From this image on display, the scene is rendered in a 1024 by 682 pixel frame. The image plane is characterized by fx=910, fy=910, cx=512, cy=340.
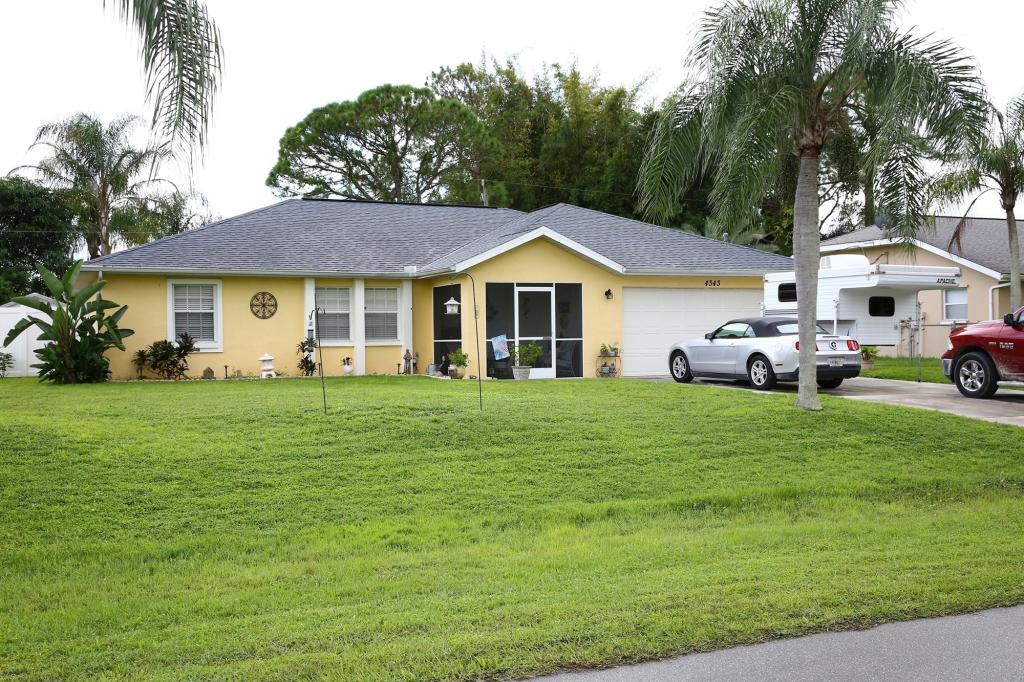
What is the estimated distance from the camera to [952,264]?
96.8 feet

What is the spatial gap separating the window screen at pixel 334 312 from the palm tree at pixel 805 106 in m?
10.0

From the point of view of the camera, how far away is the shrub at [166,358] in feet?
65.2

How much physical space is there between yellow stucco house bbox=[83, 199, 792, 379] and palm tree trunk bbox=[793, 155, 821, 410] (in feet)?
25.3

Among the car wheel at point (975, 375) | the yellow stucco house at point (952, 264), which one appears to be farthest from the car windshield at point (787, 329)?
the yellow stucco house at point (952, 264)

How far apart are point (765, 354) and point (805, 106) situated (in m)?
5.44

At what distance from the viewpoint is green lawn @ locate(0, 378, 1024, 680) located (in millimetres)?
5445

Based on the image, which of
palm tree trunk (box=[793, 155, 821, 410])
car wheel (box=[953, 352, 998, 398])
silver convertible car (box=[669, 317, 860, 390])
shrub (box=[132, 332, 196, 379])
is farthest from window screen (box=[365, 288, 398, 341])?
car wheel (box=[953, 352, 998, 398])

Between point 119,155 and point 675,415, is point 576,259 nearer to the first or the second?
point 675,415

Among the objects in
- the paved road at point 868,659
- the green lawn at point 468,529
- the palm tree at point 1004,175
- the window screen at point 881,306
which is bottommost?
the paved road at point 868,659

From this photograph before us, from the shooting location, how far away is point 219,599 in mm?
6371

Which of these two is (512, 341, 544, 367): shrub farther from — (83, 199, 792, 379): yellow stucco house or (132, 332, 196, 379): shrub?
(132, 332, 196, 379): shrub

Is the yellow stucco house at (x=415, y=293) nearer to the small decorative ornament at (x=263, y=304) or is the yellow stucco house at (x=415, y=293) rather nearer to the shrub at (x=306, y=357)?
the small decorative ornament at (x=263, y=304)

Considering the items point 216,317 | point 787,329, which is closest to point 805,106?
point 787,329

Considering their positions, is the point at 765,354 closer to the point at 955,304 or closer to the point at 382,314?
the point at 382,314
